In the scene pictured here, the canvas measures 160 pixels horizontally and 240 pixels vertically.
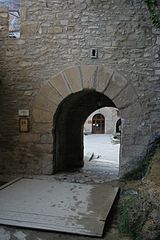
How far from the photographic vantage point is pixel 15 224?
3242 mm

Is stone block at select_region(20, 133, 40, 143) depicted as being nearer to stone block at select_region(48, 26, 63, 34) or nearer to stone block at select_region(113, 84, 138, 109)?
stone block at select_region(113, 84, 138, 109)

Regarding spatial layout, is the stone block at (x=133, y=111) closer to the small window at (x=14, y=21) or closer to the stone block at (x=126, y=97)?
the stone block at (x=126, y=97)

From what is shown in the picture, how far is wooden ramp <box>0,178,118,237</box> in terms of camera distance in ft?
10.6

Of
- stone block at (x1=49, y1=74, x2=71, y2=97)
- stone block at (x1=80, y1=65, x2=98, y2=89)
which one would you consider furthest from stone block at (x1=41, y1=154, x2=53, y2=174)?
stone block at (x1=80, y1=65, x2=98, y2=89)

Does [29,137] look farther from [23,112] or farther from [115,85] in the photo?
[115,85]

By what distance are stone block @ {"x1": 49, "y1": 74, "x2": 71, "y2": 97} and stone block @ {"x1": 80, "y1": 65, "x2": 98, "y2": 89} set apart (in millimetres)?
337

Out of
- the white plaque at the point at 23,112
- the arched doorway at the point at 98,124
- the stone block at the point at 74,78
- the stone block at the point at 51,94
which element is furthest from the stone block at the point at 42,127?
the arched doorway at the point at 98,124

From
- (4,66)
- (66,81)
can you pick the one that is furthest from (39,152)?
(4,66)

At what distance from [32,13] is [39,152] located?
2.54 metres

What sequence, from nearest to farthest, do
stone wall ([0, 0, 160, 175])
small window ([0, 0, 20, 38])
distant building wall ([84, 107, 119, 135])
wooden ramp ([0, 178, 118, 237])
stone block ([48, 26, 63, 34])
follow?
wooden ramp ([0, 178, 118, 237]) → stone wall ([0, 0, 160, 175]) → stone block ([48, 26, 63, 34]) → small window ([0, 0, 20, 38]) → distant building wall ([84, 107, 119, 135])

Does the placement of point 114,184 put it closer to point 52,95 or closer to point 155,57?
point 52,95

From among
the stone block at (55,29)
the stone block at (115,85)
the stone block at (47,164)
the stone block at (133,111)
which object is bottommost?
the stone block at (47,164)

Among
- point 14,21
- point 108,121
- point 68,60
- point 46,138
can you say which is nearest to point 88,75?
point 68,60

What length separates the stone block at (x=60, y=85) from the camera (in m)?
5.32
